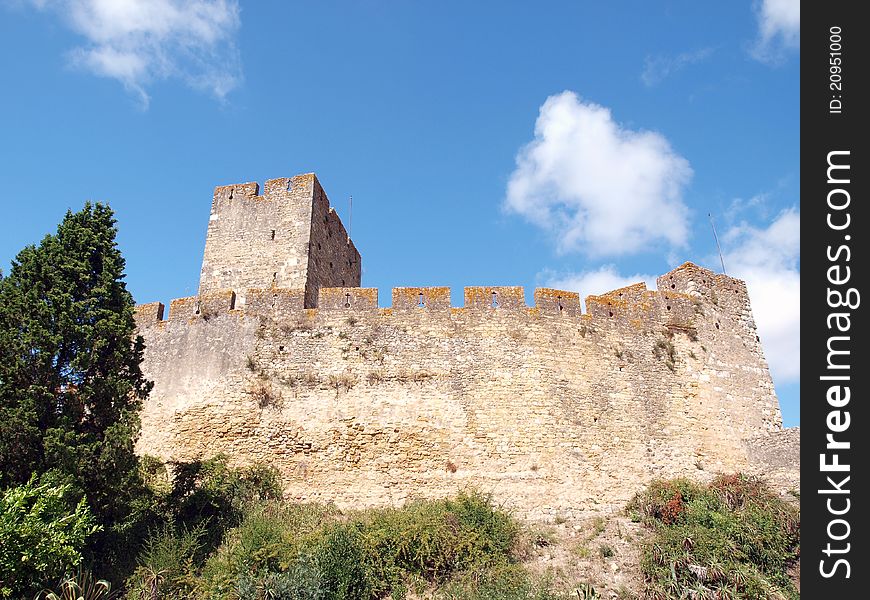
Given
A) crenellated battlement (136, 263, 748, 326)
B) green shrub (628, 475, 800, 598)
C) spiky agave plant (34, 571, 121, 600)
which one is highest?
crenellated battlement (136, 263, 748, 326)

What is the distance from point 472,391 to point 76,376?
Result: 8.52 m

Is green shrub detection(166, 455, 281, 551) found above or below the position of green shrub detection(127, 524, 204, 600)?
above

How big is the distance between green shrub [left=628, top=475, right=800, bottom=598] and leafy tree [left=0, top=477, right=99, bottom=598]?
390 inches

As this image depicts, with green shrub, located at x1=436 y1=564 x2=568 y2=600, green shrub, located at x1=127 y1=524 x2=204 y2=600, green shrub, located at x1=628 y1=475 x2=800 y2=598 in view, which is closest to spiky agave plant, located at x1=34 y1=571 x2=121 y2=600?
green shrub, located at x1=127 y1=524 x2=204 y2=600

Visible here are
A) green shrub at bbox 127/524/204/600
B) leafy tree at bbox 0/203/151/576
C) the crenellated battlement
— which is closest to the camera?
leafy tree at bbox 0/203/151/576

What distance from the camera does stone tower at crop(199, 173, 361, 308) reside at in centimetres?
1870

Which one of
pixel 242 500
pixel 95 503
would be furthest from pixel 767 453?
pixel 95 503

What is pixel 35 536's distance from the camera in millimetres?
8992

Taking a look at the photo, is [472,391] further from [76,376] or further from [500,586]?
[76,376]

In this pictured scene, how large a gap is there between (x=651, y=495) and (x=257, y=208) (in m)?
14.7

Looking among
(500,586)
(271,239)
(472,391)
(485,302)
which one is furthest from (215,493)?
(271,239)

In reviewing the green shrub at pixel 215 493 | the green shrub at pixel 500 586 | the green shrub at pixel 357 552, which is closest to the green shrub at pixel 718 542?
the green shrub at pixel 500 586

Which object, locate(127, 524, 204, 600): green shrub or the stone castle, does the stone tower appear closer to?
the stone castle

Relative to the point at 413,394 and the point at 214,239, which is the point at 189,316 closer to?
the point at 214,239
